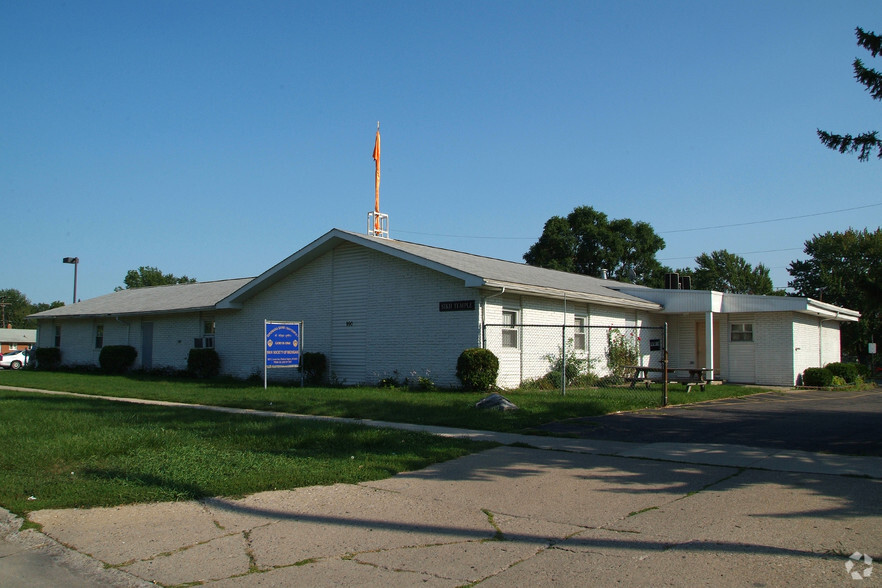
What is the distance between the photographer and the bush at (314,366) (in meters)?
21.1

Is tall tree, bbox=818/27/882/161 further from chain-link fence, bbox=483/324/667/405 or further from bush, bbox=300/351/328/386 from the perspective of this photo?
bush, bbox=300/351/328/386

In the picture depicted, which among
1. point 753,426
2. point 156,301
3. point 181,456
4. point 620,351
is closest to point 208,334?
point 156,301

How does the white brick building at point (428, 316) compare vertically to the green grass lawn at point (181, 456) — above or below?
above

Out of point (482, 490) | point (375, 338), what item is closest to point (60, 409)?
point (375, 338)

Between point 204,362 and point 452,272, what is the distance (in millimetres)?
11946

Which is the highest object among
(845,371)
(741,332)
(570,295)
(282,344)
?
(570,295)

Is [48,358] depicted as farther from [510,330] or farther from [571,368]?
[571,368]

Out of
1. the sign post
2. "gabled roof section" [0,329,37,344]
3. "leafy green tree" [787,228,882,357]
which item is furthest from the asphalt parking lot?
"gabled roof section" [0,329,37,344]

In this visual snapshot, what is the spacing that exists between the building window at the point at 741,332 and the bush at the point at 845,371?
353cm

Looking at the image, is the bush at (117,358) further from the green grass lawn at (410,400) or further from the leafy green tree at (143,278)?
the leafy green tree at (143,278)

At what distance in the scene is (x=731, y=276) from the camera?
5762 centimetres

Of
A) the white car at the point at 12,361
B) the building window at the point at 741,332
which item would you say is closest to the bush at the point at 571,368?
the building window at the point at 741,332

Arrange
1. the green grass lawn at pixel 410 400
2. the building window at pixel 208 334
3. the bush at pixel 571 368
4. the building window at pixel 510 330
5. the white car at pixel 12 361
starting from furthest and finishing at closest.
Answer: the white car at pixel 12 361
the building window at pixel 208 334
the bush at pixel 571 368
the building window at pixel 510 330
the green grass lawn at pixel 410 400

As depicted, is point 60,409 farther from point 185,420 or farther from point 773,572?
point 773,572
